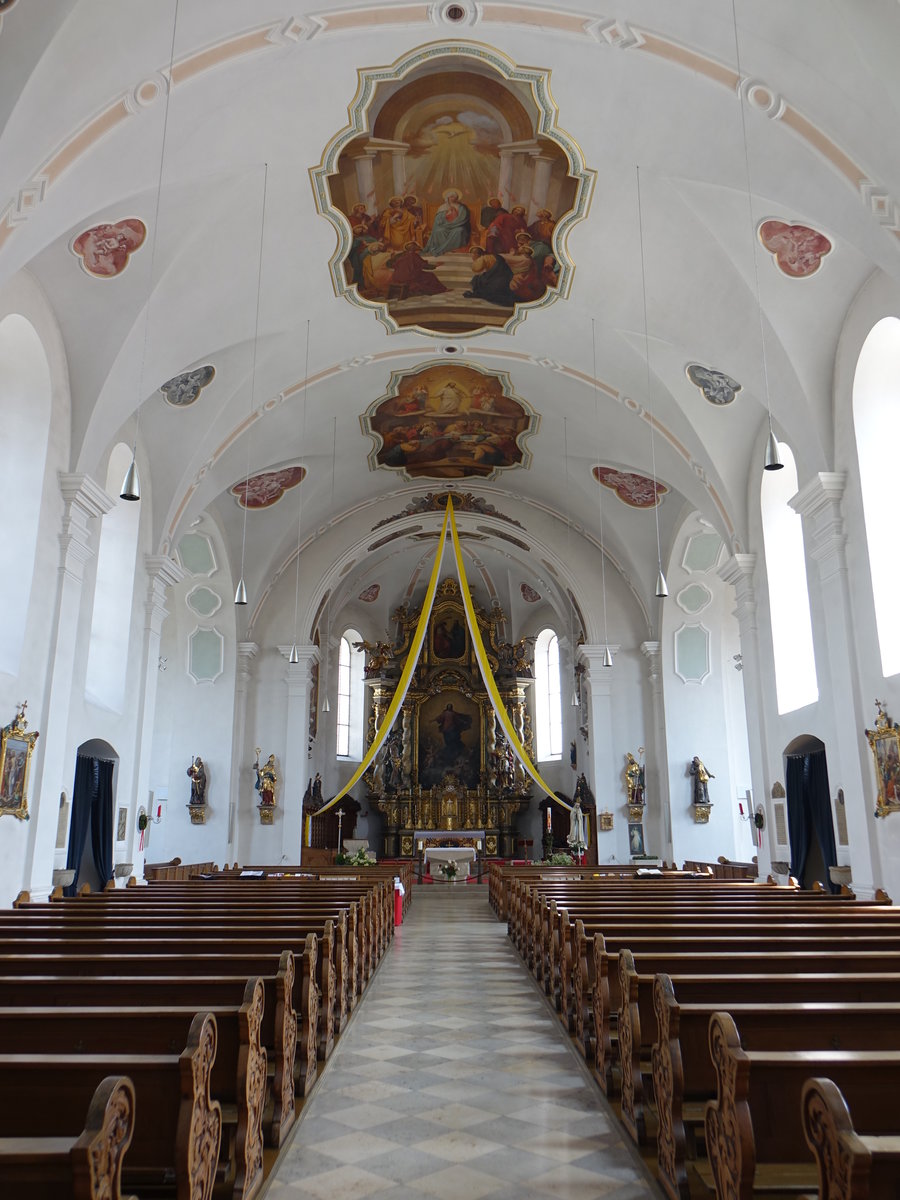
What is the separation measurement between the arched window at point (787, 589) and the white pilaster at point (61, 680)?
31.6 feet

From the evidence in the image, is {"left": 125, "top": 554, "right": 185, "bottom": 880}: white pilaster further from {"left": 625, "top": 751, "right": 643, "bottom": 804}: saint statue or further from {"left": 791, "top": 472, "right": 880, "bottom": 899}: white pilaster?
{"left": 625, "top": 751, "right": 643, "bottom": 804}: saint statue

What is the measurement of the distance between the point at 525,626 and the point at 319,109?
20.1 meters

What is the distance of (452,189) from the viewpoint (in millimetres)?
10922

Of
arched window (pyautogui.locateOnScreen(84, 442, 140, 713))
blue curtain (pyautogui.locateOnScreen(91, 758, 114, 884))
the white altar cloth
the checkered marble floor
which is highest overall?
arched window (pyautogui.locateOnScreen(84, 442, 140, 713))

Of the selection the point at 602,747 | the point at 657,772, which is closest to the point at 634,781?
the point at 657,772

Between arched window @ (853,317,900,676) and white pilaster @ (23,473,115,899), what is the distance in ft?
30.8

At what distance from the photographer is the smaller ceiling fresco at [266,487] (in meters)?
18.0

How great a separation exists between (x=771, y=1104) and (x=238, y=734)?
17.9 m

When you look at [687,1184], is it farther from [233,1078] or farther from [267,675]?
[267,675]

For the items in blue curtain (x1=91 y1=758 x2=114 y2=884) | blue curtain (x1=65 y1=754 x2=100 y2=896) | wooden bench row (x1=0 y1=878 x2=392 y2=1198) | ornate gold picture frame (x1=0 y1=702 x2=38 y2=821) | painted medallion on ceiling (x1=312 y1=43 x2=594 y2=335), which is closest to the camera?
wooden bench row (x1=0 y1=878 x2=392 y2=1198)

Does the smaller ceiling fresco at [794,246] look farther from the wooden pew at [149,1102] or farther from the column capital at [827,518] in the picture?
the wooden pew at [149,1102]

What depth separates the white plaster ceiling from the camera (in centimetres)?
775

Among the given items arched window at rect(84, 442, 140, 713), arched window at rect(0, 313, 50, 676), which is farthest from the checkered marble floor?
arched window at rect(84, 442, 140, 713)

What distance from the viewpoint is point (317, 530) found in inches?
817
